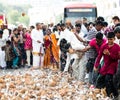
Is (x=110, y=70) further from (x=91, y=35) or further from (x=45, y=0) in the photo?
(x=45, y=0)

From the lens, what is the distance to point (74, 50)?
44.2 ft

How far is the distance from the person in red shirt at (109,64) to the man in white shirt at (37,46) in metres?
7.89

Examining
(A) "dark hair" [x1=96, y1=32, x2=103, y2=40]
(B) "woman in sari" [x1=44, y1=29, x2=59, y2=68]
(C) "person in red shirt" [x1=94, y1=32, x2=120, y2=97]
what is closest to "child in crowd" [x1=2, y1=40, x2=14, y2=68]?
(B) "woman in sari" [x1=44, y1=29, x2=59, y2=68]

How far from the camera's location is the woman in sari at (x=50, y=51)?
17969mm

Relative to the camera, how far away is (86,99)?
1002cm

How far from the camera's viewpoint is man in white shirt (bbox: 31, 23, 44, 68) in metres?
17.9

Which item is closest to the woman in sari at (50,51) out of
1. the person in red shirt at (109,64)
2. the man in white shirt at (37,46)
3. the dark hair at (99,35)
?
the man in white shirt at (37,46)

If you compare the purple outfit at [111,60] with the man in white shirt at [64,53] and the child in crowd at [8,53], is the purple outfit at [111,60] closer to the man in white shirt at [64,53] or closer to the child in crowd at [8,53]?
the man in white shirt at [64,53]

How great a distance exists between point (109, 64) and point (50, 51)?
8.61m

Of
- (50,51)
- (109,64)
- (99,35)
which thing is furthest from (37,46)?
(109,64)

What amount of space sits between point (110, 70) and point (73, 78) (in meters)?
4.23

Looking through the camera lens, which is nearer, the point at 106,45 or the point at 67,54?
the point at 106,45

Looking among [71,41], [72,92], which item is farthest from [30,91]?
[71,41]

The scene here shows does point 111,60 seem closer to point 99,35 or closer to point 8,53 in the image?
point 99,35
